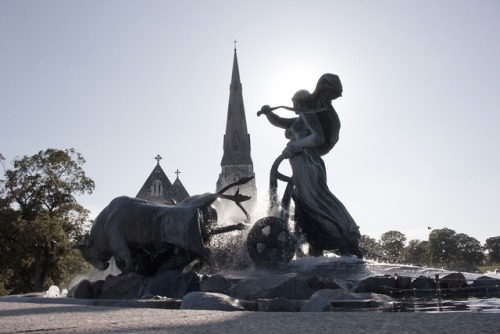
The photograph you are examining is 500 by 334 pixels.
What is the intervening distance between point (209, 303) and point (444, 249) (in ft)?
208

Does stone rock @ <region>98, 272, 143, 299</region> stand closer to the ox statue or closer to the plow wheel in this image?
the ox statue

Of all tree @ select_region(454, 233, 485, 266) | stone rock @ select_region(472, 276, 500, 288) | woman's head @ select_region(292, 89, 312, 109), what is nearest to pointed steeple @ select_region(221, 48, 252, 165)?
tree @ select_region(454, 233, 485, 266)

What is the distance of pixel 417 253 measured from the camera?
6938cm

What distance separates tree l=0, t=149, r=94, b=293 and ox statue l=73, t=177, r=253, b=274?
1937 centimetres

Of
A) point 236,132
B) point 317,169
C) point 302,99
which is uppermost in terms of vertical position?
point 236,132

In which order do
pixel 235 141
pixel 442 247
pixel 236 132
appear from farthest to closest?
pixel 236 132 → pixel 235 141 → pixel 442 247

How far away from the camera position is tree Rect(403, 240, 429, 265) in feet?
218

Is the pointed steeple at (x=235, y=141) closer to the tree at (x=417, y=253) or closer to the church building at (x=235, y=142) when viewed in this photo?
the church building at (x=235, y=142)

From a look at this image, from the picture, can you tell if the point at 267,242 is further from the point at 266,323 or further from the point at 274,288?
the point at 266,323

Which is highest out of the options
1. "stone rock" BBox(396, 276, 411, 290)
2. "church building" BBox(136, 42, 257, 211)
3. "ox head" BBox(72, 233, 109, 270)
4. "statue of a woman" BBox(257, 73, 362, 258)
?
"church building" BBox(136, 42, 257, 211)

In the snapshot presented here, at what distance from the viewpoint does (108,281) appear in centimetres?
827

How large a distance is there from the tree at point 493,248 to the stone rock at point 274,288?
6595 cm

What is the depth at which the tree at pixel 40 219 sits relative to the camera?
27.3 meters

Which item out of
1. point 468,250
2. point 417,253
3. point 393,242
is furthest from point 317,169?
point 417,253
